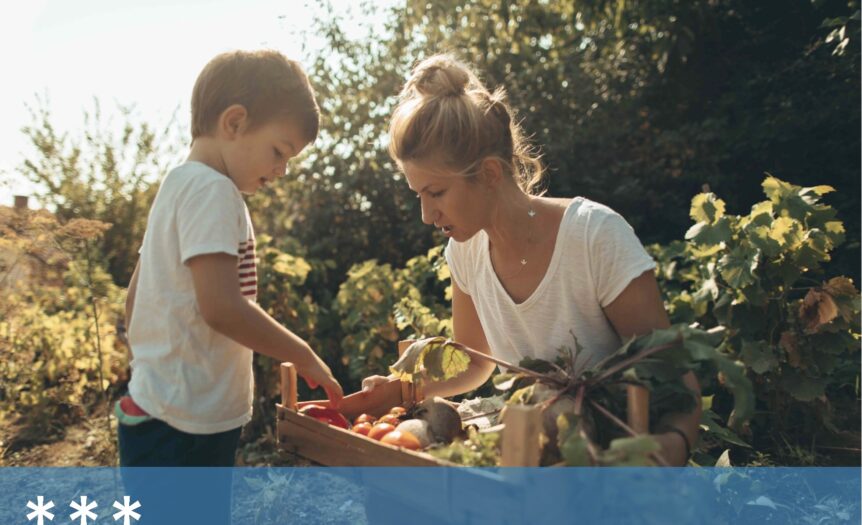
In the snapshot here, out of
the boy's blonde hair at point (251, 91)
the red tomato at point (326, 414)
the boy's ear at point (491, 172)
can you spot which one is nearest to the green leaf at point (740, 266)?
the boy's ear at point (491, 172)

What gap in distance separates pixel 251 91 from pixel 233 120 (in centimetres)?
8

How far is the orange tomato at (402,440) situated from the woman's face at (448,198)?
0.59 m

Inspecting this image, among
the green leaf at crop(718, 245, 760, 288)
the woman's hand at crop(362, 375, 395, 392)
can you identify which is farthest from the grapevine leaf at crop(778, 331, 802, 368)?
the woman's hand at crop(362, 375, 395, 392)

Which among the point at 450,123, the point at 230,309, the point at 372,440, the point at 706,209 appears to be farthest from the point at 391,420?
the point at 706,209

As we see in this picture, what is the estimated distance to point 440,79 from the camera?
7.07ft

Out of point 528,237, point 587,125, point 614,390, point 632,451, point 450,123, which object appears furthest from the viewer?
point 587,125

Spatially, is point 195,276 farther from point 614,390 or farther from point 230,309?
point 614,390

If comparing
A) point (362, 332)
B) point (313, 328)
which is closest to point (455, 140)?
point (362, 332)

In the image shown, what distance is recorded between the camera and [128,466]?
6.32ft

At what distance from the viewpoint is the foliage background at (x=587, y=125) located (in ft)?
21.0

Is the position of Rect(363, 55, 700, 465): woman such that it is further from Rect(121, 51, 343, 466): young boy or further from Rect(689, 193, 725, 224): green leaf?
Rect(689, 193, 725, 224): green leaf

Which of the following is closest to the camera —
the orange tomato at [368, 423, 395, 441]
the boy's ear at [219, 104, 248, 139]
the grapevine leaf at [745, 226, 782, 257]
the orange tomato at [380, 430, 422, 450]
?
the orange tomato at [380, 430, 422, 450]

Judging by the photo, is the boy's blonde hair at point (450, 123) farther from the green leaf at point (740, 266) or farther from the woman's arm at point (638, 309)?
the green leaf at point (740, 266)

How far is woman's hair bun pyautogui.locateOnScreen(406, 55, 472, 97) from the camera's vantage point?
2141 mm
